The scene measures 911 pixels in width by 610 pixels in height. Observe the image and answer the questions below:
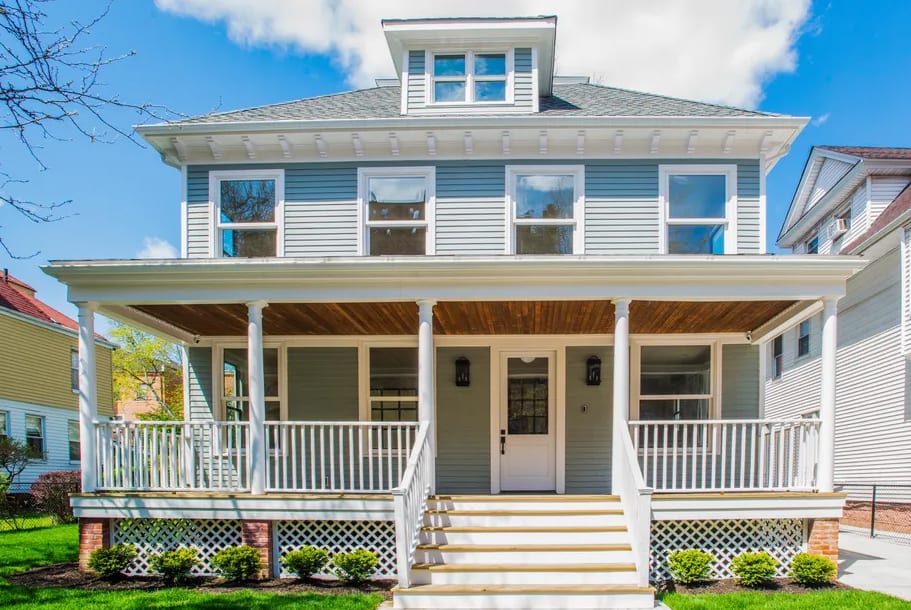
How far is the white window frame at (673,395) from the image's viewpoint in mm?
8836

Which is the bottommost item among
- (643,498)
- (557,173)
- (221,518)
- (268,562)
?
(268,562)

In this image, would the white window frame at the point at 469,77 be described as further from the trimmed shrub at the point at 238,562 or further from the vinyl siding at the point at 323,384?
the trimmed shrub at the point at 238,562

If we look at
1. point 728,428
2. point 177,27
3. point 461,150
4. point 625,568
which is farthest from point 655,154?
point 177,27

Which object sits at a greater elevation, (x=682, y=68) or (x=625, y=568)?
(x=682, y=68)

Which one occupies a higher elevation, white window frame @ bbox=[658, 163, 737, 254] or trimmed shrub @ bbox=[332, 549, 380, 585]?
white window frame @ bbox=[658, 163, 737, 254]

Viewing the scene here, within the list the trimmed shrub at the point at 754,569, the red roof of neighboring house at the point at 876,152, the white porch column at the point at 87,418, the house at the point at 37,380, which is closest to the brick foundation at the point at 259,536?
the white porch column at the point at 87,418

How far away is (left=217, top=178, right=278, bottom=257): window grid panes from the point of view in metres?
8.98

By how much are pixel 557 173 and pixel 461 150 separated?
1499mm

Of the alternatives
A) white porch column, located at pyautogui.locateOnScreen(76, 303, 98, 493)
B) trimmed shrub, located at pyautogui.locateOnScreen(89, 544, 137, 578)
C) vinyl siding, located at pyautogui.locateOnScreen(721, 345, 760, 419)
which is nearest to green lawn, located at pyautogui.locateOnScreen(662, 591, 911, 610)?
vinyl siding, located at pyautogui.locateOnScreen(721, 345, 760, 419)

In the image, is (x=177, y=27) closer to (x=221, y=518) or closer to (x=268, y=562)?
(x=221, y=518)

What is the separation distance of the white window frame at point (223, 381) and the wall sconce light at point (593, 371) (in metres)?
4.72

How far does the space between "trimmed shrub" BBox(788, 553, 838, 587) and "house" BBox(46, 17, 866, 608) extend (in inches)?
28.6

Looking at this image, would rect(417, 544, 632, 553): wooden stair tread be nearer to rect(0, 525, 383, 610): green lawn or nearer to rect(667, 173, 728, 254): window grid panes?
rect(0, 525, 383, 610): green lawn

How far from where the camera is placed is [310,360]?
9.34m
